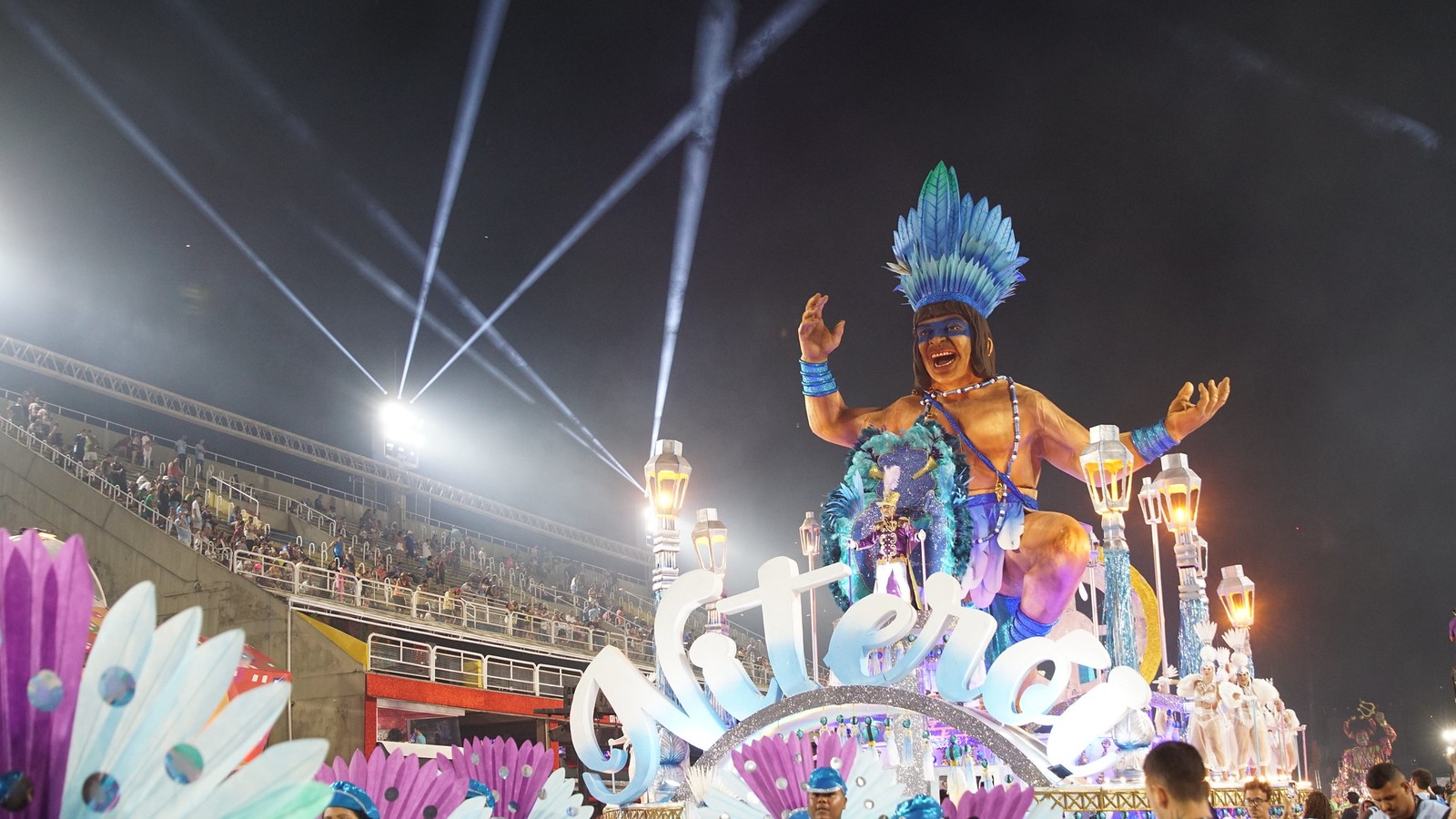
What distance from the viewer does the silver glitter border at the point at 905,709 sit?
8.31m

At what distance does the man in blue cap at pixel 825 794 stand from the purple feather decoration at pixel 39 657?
119 inches

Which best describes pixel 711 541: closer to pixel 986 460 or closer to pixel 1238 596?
pixel 986 460

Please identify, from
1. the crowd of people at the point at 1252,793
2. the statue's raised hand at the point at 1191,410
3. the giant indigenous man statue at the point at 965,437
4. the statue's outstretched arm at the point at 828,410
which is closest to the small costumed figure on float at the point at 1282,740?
the crowd of people at the point at 1252,793

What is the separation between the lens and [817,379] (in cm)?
1317

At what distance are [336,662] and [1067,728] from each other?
1051 centimetres

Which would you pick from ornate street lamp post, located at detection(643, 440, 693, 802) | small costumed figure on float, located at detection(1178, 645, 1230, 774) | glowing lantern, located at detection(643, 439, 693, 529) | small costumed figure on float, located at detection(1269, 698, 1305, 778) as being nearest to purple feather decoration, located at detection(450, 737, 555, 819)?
ornate street lamp post, located at detection(643, 440, 693, 802)

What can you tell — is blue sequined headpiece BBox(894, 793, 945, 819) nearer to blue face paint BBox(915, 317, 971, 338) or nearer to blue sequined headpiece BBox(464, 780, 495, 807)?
blue sequined headpiece BBox(464, 780, 495, 807)

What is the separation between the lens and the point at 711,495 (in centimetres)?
2416

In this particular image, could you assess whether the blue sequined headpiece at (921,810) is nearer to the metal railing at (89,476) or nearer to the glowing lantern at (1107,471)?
the glowing lantern at (1107,471)

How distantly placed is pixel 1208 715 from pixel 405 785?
27.9 ft

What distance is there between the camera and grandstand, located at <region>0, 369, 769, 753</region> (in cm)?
1594

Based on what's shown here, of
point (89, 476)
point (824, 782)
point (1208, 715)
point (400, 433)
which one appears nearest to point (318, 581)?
point (89, 476)

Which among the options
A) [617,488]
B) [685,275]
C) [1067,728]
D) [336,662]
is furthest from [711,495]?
[1067,728]

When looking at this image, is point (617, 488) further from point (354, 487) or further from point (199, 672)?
point (199, 672)
